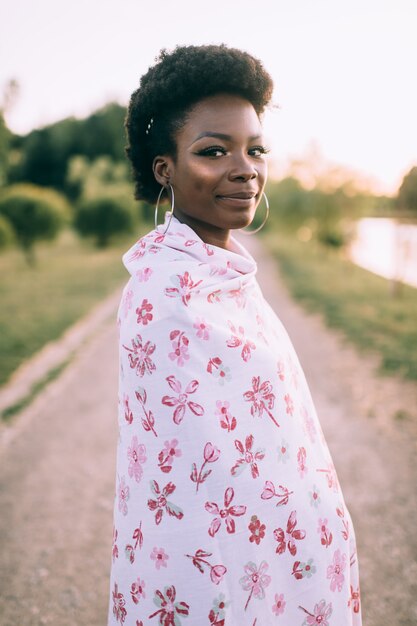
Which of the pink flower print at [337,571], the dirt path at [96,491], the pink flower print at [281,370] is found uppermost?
the pink flower print at [281,370]

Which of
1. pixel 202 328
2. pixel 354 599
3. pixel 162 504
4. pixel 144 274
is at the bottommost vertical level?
pixel 354 599

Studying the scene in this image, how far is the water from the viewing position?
9.22m

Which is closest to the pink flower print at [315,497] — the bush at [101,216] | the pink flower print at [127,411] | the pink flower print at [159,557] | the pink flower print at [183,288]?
the pink flower print at [159,557]

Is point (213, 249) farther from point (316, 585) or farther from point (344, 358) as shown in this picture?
point (344, 358)

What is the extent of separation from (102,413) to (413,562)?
2985 millimetres

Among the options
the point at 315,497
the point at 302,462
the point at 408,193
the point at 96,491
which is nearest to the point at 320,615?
the point at 315,497

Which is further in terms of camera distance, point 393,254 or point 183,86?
point 393,254

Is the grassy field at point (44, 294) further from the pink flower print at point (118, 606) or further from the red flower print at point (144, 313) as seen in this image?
the red flower print at point (144, 313)

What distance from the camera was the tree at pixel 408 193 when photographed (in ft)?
25.7

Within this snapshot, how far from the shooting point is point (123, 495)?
119cm

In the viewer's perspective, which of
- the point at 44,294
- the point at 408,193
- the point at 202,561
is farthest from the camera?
the point at 44,294

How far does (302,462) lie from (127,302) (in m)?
0.70

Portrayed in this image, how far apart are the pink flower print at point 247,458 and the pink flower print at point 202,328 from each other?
288 millimetres

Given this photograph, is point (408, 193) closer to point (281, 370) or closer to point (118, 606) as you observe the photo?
point (281, 370)
